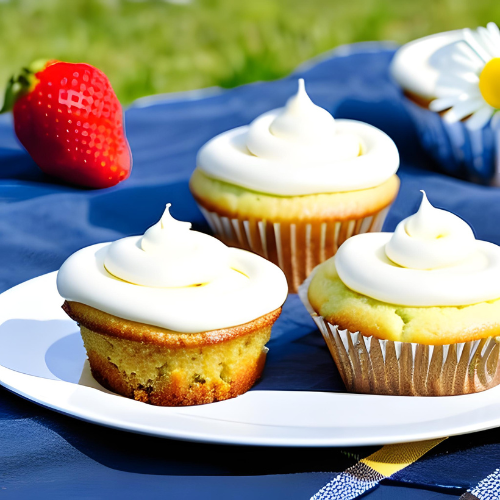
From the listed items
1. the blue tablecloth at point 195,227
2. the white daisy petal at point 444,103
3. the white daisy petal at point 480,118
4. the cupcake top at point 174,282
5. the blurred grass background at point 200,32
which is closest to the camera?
the blue tablecloth at point 195,227

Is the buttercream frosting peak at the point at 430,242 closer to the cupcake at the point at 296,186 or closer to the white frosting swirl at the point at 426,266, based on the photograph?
the white frosting swirl at the point at 426,266

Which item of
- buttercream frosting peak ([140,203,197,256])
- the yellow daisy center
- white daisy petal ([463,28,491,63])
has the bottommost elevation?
buttercream frosting peak ([140,203,197,256])

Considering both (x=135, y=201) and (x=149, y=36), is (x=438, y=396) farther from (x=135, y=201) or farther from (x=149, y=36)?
(x=149, y=36)

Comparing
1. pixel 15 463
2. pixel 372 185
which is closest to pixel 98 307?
pixel 15 463

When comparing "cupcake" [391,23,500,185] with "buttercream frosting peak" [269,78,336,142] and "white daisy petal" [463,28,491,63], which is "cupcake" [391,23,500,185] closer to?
"white daisy petal" [463,28,491,63]

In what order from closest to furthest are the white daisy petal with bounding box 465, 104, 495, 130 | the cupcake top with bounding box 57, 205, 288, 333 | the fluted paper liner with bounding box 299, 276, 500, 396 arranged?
the cupcake top with bounding box 57, 205, 288, 333
the fluted paper liner with bounding box 299, 276, 500, 396
the white daisy petal with bounding box 465, 104, 495, 130

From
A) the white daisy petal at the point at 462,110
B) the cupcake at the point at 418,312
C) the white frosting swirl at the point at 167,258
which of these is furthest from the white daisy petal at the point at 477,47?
the white frosting swirl at the point at 167,258

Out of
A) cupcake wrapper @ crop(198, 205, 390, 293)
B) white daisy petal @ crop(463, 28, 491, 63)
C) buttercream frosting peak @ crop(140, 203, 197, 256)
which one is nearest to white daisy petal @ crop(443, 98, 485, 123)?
white daisy petal @ crop(463, 28, 491, 63)

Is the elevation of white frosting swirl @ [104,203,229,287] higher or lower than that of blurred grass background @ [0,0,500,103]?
higher
